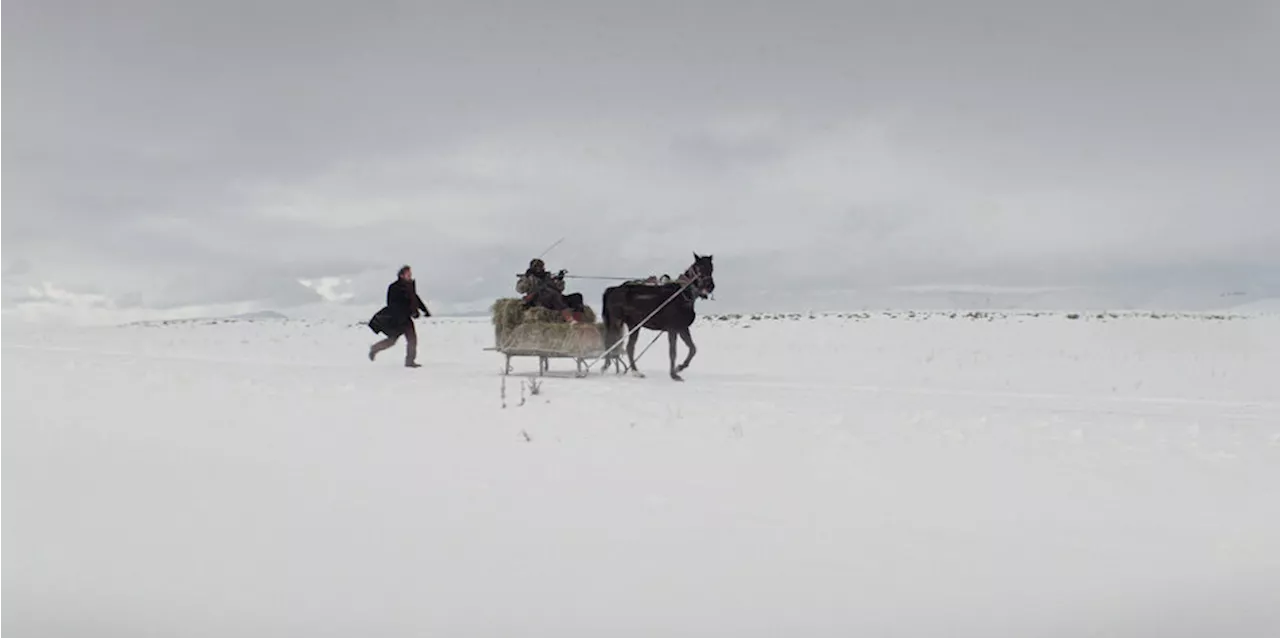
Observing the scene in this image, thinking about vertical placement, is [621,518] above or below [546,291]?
below

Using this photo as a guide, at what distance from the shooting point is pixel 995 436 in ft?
22.7

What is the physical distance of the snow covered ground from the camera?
337 cm

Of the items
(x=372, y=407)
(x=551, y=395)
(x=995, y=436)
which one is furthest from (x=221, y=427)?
(x=995, y=436)

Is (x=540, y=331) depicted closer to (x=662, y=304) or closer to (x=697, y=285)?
(x=662, y=304)

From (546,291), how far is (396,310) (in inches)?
135

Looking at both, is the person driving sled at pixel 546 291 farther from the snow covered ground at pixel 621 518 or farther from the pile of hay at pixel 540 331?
the snow covered ground at pixel 621 518

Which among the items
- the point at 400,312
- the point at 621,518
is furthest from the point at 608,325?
the point at 621,518

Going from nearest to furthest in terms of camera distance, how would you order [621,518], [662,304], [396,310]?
[621,518]
[662,304]
[396,310]

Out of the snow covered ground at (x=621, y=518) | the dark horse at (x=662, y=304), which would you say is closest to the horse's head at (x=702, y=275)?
the dark horse at (x=662, y=304)

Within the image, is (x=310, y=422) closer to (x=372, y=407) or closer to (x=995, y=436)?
(x=372, y=407)

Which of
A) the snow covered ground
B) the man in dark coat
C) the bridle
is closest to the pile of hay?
the bridle

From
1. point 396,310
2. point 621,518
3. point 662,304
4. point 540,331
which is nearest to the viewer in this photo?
point 621,518

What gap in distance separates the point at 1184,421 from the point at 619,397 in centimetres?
564

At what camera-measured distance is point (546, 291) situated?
43.3 ft
